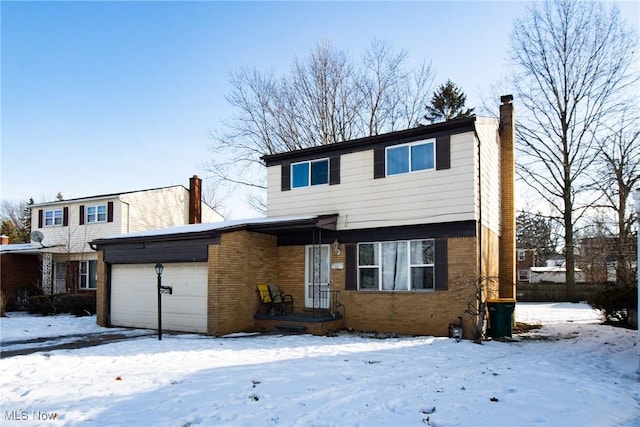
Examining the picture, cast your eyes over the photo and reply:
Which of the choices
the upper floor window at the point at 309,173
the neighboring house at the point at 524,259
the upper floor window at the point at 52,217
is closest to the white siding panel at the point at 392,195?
the upper floor window at the point at 309,173

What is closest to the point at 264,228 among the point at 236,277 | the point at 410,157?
the point at 236,277

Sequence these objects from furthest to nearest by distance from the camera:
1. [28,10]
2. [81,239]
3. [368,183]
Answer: [81,239] → [368,183] → [28,10]

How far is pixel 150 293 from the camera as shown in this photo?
14.7 metres

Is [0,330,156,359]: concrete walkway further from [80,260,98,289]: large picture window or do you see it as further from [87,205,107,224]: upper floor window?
[87,205,107,224]: upper floor window

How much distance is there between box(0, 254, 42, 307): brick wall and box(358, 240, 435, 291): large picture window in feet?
63.0

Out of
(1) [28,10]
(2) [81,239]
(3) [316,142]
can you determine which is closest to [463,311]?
(1) [28,10]

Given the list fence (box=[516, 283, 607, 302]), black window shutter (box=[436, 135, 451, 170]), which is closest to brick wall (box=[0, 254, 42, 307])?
black window shutter (box=[436, 135, 451, 170])

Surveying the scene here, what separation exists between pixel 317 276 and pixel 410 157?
472 centimetres

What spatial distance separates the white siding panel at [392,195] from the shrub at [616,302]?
6.83m

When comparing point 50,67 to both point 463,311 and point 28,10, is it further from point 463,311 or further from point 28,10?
point 463,311

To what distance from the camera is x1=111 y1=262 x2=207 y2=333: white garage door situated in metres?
13.6

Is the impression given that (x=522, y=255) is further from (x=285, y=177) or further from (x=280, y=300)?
(x=280, y=300)

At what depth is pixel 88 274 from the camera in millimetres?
25078

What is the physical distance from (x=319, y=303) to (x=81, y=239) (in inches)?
682
